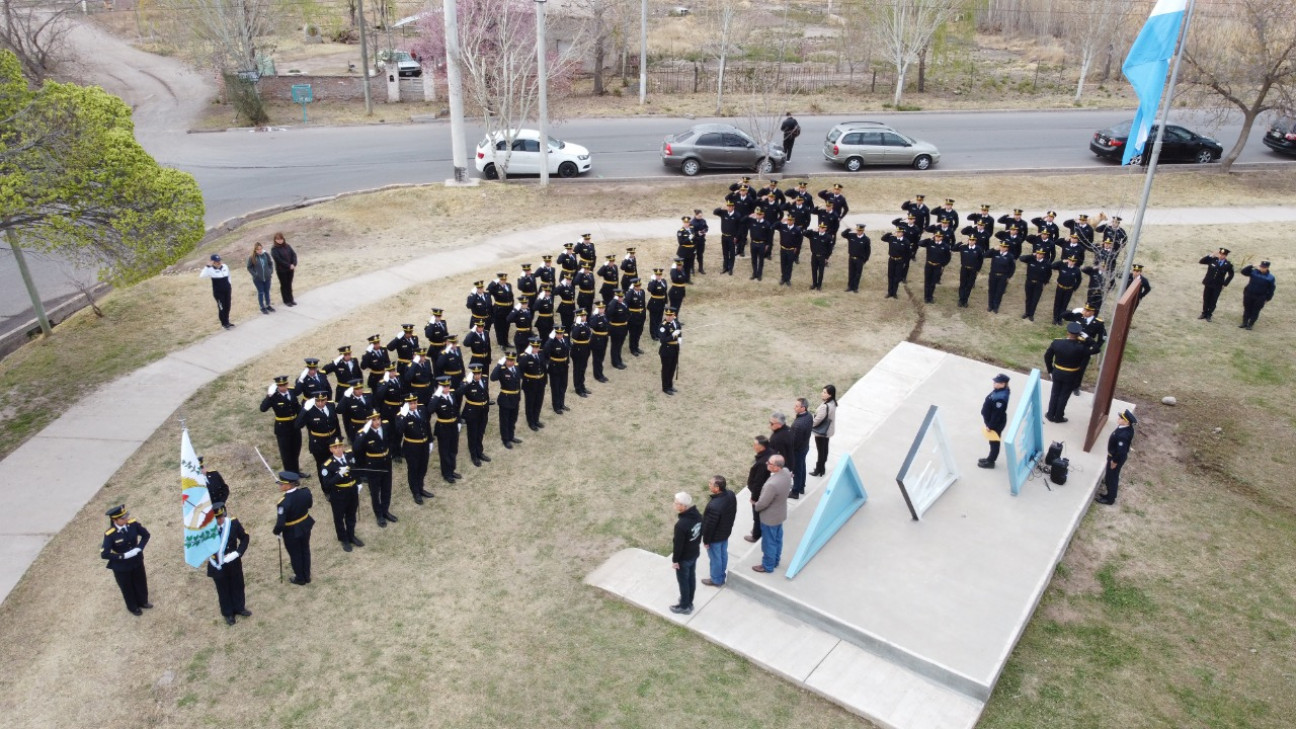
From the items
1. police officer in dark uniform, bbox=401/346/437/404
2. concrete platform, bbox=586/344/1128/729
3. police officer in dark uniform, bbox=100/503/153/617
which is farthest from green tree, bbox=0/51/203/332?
concrete platform, bbox=586/344/1128/729

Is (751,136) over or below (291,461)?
over

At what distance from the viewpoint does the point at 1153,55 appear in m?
11.4

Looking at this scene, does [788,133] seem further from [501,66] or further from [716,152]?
[501,66]

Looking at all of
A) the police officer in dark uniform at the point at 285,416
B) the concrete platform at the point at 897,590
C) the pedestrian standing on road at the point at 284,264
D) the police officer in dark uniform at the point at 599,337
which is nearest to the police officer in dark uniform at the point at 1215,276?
the concrete platform at the point at 897,590

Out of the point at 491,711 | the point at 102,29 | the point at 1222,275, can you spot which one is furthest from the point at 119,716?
the point at 102,29

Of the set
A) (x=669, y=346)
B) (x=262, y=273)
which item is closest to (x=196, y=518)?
(x=669, y=346)

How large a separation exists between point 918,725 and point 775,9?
5793 cm

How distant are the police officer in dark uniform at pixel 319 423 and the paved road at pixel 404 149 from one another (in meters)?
10.9

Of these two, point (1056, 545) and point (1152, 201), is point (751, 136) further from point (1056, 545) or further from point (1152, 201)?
point (1056, 545)

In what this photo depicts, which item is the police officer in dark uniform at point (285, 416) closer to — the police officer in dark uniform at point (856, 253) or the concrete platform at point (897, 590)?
the concrete platform at point (897, 590)

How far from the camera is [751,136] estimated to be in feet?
82.3

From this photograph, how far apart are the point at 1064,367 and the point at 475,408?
26.3 ft

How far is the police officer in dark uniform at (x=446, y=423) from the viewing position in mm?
11266

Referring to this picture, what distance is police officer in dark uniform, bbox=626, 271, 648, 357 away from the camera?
1470 cm
